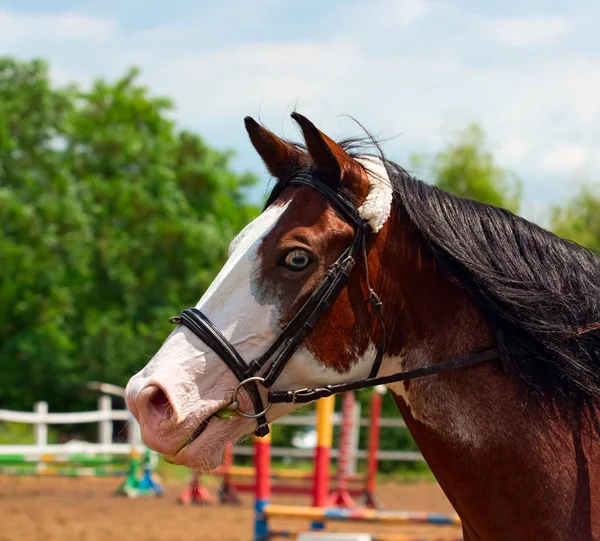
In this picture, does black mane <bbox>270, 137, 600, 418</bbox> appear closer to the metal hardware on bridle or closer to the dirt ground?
the metal hardware on bridle

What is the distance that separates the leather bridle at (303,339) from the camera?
2451 millimetres

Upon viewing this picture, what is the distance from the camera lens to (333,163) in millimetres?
2594

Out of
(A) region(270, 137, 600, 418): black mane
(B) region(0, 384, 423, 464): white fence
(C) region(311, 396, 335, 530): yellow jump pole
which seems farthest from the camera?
(B) region(0, 384, 423, 464): white fence

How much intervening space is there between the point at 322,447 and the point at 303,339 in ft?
16.8

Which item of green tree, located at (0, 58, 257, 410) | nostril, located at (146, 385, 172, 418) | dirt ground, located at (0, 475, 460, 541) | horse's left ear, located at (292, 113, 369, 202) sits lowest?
dirt ground, located at (0, 475, 460, 541)

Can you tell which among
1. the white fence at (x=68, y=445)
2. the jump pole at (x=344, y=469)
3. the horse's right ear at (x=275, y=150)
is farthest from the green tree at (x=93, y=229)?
the horse's right ear at (x=275, y=150)

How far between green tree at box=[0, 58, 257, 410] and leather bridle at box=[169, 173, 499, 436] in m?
22.3

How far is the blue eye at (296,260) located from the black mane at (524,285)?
309 millimetres

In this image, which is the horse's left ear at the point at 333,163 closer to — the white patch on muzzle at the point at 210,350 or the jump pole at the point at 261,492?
the white patch on muzzle at the point at 210,350

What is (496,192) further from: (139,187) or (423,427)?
(423,427)

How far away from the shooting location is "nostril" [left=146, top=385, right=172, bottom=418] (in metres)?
2.37

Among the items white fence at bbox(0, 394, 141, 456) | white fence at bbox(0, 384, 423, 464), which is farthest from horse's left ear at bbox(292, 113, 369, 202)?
white fence at bbox(0, 394, 141, 456)

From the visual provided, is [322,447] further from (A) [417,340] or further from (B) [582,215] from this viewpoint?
(B) [582,215]

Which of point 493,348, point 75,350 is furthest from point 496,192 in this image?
point 493,348
